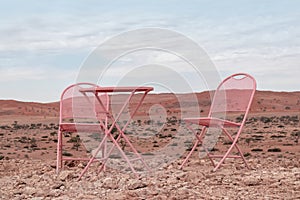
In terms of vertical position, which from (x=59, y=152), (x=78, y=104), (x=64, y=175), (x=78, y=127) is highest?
(x=78, y=104)

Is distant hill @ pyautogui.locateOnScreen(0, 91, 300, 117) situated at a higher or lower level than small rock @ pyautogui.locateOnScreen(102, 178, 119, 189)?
lower

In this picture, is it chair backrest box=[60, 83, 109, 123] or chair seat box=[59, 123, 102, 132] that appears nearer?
chair seat box=[59, 123, 102, 132]

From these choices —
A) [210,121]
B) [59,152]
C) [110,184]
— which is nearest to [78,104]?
[59,152]

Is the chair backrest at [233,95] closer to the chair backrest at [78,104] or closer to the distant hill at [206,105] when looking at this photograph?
the chair backrest at [78,104]

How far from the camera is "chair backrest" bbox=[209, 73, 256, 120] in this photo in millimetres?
7203

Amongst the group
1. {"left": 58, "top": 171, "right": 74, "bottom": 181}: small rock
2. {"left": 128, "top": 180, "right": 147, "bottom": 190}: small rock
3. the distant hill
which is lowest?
the distant hill

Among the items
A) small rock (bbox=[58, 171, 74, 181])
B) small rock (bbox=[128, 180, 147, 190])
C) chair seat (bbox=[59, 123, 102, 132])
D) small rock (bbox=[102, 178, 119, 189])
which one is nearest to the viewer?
small rock (bbox=[128, 180, 147, 190])

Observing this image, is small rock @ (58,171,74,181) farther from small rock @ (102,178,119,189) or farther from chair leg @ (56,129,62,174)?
small rock @ (102,178,119,189)

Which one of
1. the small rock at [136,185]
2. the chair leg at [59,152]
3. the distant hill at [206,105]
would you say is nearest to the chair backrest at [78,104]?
the chair leg at [59,152]

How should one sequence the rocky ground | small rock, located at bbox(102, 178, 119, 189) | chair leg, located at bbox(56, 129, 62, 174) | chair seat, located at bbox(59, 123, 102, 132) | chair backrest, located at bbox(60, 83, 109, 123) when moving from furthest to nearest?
chair backrest, located at bbox(60, 83, 109, 123), chair leg, located at bbox(56, 129, 62, 174), chair seat, located at bbox(59, 123, 102, 132), small rock, located at bbox(102, 178, 119, 189), the rocky ground

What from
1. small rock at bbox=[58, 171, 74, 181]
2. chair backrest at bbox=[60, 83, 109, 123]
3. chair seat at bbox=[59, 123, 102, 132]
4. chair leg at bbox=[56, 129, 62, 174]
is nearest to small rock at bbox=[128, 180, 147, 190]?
small rock at bbox=[58, 171, 74, 181]

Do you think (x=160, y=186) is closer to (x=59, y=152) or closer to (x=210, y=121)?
(x=210, y=121)

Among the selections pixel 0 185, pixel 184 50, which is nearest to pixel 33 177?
pixel 0 185

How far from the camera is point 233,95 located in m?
7.37
